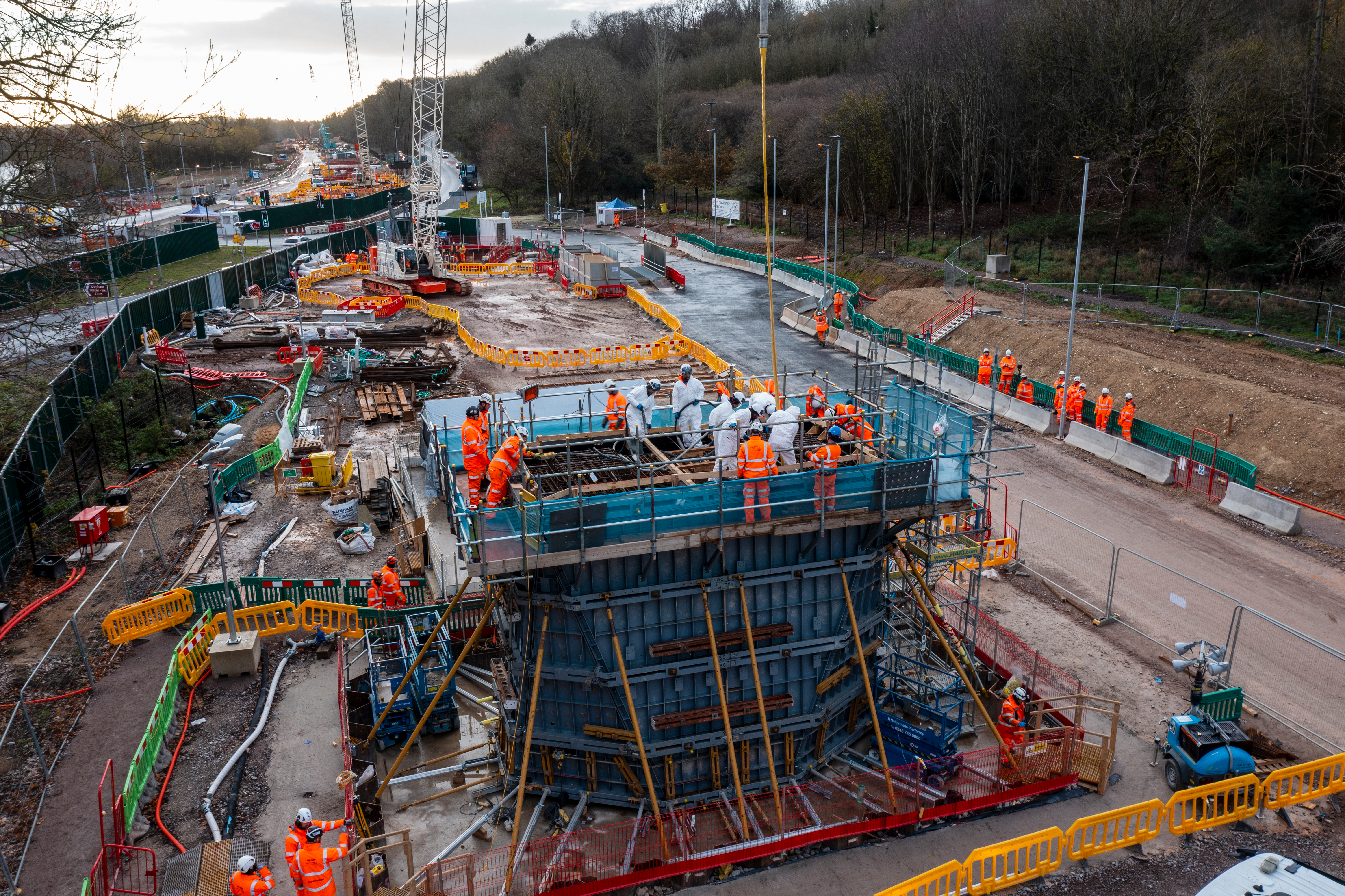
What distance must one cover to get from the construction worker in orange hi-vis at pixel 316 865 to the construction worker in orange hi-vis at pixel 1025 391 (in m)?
27.0

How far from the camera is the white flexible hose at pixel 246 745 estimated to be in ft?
42.9

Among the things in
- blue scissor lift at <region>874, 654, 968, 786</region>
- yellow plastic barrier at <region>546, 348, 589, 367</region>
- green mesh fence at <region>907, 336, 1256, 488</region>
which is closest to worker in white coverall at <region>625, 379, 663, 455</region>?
blue scissor lift at <region>874, 654, 968, 786</region>

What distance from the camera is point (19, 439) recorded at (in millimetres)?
23312

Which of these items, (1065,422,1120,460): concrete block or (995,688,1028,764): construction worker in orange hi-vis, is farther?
(1065,422,1120,460): concrete block

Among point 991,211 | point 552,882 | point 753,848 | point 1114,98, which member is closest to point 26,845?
point 552,882

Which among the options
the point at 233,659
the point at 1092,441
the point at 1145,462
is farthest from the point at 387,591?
the point at 1092,441

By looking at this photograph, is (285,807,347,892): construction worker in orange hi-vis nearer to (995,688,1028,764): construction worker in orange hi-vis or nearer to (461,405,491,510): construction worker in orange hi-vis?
(461,405,491,510): construction worker in orange hi-vis

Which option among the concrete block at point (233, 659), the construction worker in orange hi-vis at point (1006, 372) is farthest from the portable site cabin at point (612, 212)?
the concrete block at point (233, 659)

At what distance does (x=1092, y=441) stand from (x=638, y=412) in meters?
18.4

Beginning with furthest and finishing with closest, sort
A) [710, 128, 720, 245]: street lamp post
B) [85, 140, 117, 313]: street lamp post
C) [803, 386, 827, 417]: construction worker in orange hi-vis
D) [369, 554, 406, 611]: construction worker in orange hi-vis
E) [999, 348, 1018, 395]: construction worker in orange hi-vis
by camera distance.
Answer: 1. [710, 128, 720, 245]: street lamp post
2. [999, 348, 1018, 395]: construction worker in orange hi-vis
3. [369, 554, 406, 611]: construction worker in orange hi-vis
4. [803, 386, 827, 417]: construction worker in orange hi-vis
5. [85, 140, 117, 313]: street lamp post

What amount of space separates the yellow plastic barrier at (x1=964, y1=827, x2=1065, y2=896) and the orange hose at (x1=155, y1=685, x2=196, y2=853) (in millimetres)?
10612

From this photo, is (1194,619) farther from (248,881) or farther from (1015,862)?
(248,881)

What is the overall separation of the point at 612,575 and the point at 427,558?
30.7 ft

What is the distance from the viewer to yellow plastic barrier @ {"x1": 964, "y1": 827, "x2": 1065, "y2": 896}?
12047 millimetres
